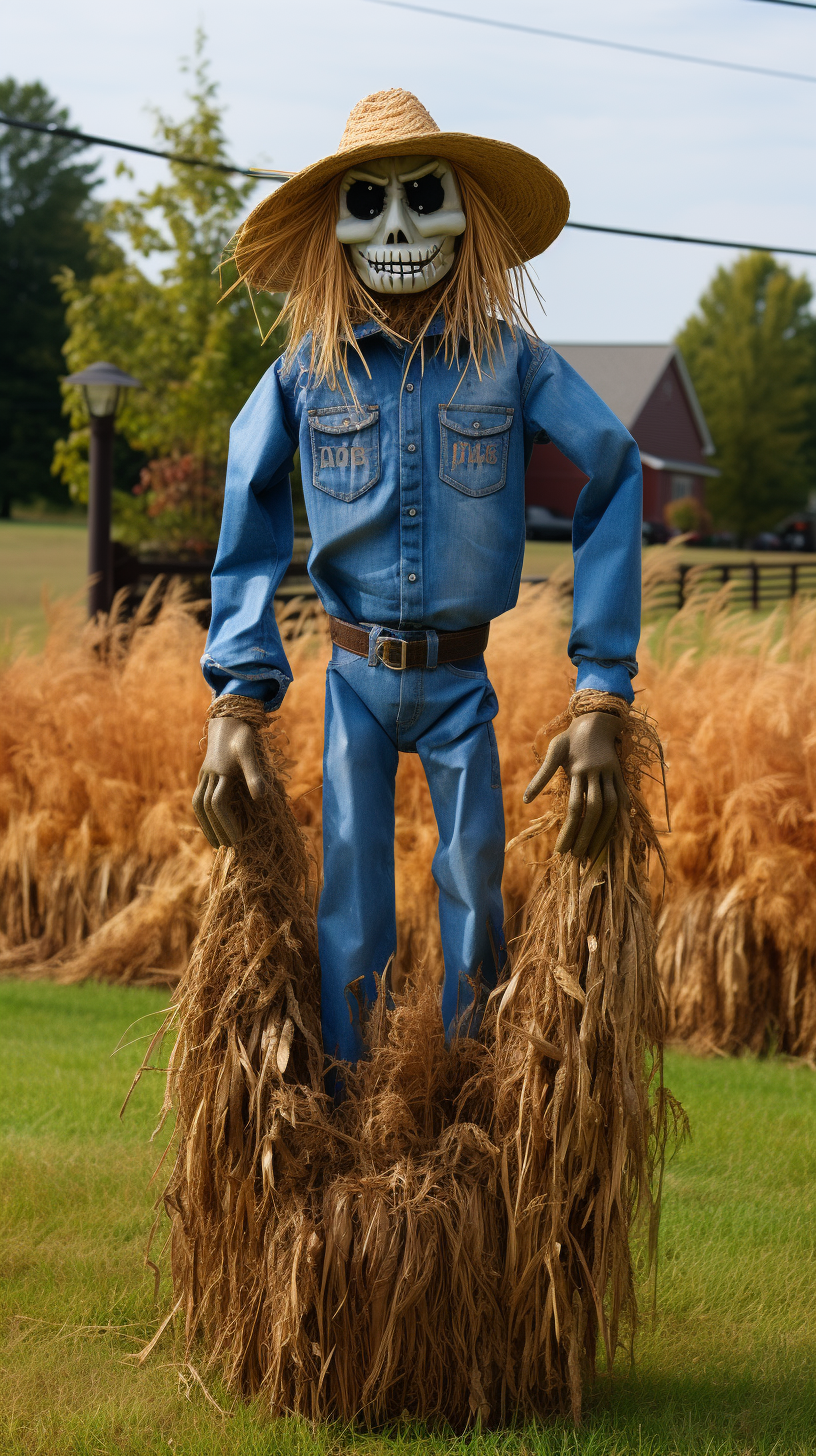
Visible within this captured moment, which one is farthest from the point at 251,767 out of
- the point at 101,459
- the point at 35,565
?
the point at 35,565

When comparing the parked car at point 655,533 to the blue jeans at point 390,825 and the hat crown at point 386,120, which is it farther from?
the blue jeans at point 390,825

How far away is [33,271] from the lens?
39.2 metres

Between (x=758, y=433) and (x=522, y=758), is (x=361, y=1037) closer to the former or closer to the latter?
(x=522, y=758)

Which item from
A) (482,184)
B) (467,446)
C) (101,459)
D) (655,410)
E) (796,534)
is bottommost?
(467,446)

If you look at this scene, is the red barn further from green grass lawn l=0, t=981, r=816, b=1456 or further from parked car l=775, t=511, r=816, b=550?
green grass lawn l=0, t=981, r=816, b=1456

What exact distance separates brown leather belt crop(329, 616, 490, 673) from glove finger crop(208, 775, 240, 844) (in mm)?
351

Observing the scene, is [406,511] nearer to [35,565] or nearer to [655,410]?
[35,565]

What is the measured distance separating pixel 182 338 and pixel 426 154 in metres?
11.0

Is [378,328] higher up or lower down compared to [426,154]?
lower down

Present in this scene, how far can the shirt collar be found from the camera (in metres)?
2.39

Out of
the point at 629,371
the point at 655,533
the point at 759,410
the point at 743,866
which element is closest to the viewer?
the point at 743,866

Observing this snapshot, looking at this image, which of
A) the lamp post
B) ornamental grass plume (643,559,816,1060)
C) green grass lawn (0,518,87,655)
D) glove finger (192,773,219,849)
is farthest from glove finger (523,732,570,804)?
green grass lawn (0,518,87,655)

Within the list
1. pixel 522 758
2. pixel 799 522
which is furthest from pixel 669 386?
pixel 522 758

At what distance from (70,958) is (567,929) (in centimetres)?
331
